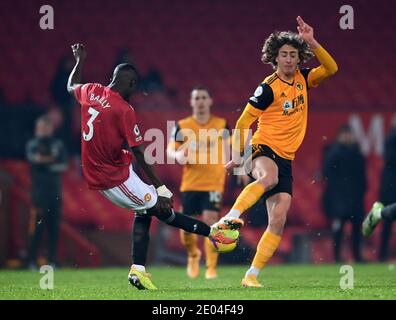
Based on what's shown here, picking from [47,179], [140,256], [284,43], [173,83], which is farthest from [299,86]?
[173,83]

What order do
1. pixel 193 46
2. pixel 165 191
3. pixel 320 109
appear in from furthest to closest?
pixel 193 46, pixel 320 109, pixel 165 191

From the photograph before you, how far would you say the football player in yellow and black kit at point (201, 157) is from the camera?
11.7 m

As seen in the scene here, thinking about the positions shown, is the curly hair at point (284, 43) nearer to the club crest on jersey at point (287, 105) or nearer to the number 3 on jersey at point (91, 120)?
the club crest on jersey at point (287, 105)

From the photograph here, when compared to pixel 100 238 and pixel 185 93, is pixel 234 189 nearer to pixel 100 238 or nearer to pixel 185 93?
pixel 100 238

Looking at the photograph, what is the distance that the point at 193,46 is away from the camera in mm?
20719

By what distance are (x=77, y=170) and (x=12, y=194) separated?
81.2 inches

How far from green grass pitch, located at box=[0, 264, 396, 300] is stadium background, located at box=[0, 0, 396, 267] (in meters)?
3.04

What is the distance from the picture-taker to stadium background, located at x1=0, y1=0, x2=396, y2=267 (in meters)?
15.3

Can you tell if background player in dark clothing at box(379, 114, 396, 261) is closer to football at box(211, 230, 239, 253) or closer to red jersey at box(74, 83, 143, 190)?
football at box(211, 230, 239, 253)

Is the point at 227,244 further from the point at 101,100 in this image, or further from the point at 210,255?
the point at 210,255

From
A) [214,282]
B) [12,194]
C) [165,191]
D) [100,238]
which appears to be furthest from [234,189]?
[165,191]

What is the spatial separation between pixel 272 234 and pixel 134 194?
49.6 inches

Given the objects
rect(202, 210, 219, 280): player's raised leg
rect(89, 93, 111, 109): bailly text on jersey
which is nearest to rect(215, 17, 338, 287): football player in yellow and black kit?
rect(89, 93, 111, 109): bailly text on jersey
